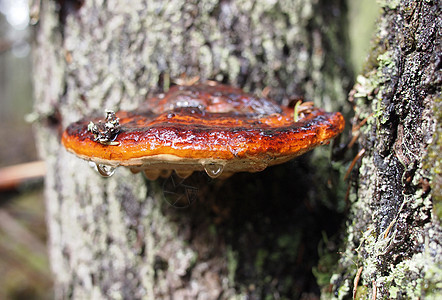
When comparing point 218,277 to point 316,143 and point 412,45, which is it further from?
point 412,45

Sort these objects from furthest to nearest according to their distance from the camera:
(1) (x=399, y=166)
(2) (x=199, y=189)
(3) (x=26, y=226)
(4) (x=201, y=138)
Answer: (3) (x=26, y=226), (2) (x=199, y=189), (1) (x=399, y=166), (4) (x=201, y=138)

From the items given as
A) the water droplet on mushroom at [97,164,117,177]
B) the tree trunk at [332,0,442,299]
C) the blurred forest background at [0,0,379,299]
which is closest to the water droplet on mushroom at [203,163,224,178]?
the water droplet on mushroom at [97,164,117,177]

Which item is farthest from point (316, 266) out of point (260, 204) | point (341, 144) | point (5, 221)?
point (5, 221)

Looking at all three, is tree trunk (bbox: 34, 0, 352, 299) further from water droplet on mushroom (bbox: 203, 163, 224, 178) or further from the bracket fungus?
water droplet on mushroom (bbox: 203, 163, 224, 178)

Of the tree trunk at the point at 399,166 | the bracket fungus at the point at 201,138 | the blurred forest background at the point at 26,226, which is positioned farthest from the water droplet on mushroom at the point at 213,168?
the blurred forest background at the point at 26,226

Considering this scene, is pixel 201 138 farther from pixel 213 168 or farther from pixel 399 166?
pixel 399 166

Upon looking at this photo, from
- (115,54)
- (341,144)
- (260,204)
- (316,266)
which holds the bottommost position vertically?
(316,266)

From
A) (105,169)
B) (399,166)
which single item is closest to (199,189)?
(105,169)
